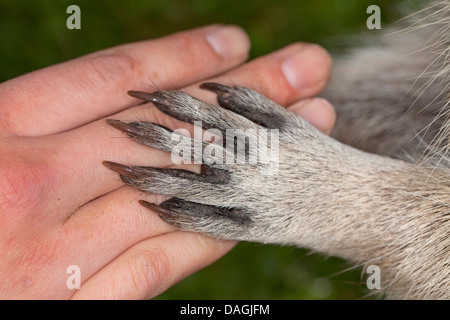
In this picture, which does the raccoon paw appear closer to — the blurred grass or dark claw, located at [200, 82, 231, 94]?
dark claw, located at [200, 82, 231, 94]

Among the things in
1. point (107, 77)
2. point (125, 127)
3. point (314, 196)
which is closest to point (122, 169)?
point (125, 127)

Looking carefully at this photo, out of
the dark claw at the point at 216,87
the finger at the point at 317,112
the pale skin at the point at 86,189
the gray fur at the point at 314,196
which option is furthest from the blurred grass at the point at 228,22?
the dark claw at the point at 216,87

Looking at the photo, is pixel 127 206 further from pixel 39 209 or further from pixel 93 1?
pixel 93 1

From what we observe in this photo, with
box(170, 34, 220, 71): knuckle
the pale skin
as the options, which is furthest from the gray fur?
box(170, 34, 220, 71): knuckle

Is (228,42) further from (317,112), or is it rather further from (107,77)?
(107,77)

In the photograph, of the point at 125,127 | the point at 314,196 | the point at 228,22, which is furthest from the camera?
the point at 228,22

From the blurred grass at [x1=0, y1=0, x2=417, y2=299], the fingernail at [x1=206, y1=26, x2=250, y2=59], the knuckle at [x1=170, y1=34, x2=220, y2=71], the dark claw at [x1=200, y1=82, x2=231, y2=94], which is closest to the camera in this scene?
the dark claw at [x1=200, y1=82, x2=231, y2=94]

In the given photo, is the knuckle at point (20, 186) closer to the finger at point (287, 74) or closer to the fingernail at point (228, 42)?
the finger at point (287, 74)
